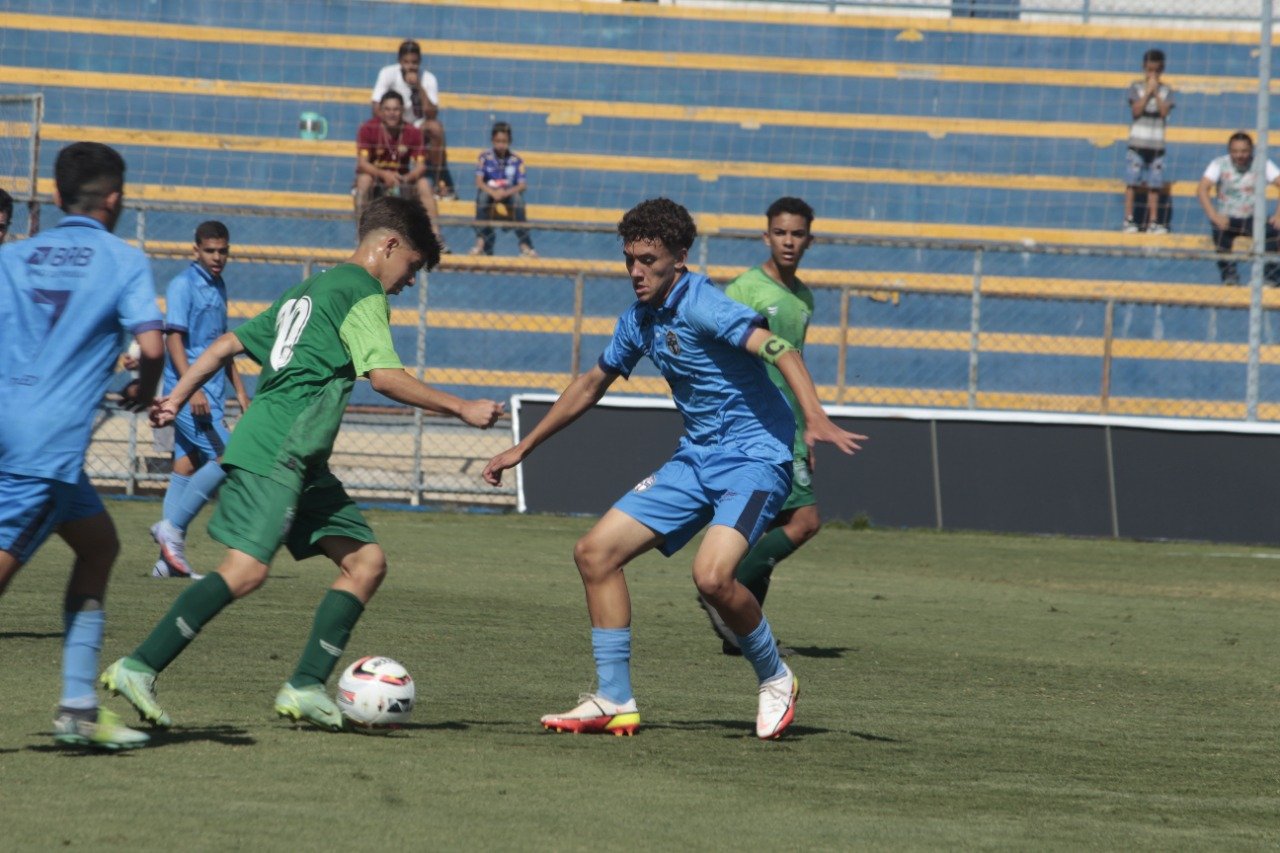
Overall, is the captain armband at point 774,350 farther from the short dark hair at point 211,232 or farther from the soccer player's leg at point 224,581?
the short dark hair at point 211,232

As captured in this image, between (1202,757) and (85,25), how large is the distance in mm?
19815

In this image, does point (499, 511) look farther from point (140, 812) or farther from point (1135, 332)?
point (140, 812)

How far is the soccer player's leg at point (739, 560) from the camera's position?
20.9ft

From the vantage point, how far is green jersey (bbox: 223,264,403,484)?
19.5ft

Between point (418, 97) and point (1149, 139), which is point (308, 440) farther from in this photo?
point (1149, 139)

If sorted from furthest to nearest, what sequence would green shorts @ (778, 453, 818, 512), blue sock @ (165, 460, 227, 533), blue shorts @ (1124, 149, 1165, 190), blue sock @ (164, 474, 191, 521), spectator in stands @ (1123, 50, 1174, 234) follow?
blue shorts @ (1124, 149, 1165, 190) → spectator in stands @ (1123, 50, 1174, 234) → blue sock @ (164, 474, 191, 521) → blue sock @ (165, 460, 227, 533) → green shorts @ (778, 453, 818, 512)

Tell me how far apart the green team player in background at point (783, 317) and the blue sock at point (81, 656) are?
3.62 metres

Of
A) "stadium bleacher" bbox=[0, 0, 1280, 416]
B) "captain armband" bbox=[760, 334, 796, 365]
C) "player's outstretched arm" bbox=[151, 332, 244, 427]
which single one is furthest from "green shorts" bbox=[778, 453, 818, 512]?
"stadium bleacher" bbox=[0, 0, 1280, 416]

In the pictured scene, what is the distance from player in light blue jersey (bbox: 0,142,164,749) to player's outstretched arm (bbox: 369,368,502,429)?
77cm

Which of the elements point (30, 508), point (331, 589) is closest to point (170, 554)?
point (331, 589)

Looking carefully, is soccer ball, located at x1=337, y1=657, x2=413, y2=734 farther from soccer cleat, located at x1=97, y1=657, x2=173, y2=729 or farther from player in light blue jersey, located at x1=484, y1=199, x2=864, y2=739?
soccer cleat, located at x1=97, y1=657, x2=173, y2=729

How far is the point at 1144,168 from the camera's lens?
22328 millimetres

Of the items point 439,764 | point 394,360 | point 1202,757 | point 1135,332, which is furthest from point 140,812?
point 1135,332

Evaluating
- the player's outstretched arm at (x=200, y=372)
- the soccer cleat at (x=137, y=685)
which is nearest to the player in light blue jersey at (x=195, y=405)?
the player's outstretched arm at (x=200, y=372)
